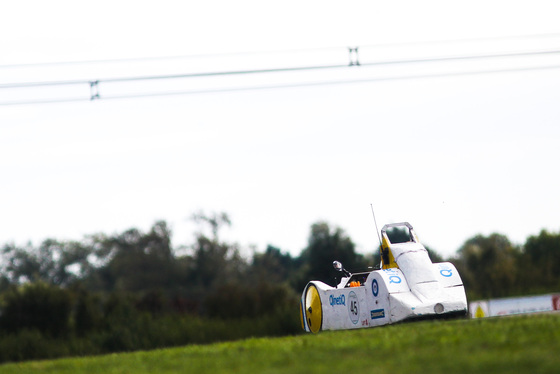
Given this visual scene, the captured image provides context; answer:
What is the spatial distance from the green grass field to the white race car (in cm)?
247

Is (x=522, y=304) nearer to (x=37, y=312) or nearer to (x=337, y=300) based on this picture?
(x=37, y=312)

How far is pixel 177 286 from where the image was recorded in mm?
89875

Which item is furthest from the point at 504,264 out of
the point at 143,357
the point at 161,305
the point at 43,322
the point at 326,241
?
the point at 143,357

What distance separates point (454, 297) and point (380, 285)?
1.60 m

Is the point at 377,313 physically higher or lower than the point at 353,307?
lower

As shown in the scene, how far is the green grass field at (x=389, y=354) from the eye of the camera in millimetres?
10125

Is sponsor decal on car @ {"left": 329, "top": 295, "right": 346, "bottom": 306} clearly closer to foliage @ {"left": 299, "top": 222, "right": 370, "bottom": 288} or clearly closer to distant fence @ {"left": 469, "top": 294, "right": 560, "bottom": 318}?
distant fence @ {"left": 469, "top": 294, "right": 560, "bottom": 318}

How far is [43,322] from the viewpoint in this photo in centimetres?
4459

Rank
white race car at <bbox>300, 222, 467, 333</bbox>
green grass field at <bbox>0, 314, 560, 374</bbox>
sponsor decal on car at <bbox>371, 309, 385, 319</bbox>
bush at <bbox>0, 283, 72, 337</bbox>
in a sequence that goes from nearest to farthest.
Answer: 1. green grass field at <bbox>0, 314, 560, 374</bbox>
2. white race car at <bbox>300, 222, 467, 333</bbox>
3. sponsor decal on car at <bbox>371, 309, 385, 319</bbox>
4. bush at <bbox>0, 283, 72, 337</bbox>

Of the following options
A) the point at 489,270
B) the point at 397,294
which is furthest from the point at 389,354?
the point at 489,270

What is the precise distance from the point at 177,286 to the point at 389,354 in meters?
79.6

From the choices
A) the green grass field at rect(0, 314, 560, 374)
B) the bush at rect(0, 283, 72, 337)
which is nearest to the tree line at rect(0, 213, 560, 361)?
the bush at rect(0, 283, 72, 337)

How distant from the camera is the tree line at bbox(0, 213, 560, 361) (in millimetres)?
39438

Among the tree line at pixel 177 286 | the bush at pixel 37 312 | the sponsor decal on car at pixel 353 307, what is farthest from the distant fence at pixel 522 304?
the sponsor decal on car at pixel 353 307
